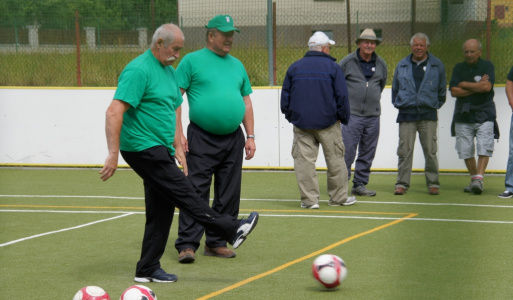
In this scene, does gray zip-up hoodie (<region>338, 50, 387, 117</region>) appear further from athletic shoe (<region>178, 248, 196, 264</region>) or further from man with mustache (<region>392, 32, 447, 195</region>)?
athletic shoe (<region>178, 248, 196, 264</region>)

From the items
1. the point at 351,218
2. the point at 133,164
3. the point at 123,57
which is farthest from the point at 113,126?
the point at 123,57

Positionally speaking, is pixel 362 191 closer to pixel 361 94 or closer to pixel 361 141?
pixel 361 141

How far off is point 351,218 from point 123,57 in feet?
15.2

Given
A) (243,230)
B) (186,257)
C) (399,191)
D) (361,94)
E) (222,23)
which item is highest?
(222,23)

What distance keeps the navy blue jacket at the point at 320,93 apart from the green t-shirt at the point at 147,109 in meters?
3.69

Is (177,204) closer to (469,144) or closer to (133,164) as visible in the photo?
(133,164)

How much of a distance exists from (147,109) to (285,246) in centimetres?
220

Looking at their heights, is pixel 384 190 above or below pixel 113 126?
below

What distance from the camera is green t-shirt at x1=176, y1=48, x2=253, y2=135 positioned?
633 cm

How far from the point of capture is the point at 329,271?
5.18 meters

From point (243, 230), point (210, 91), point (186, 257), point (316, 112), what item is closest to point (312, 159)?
point (316, 112)

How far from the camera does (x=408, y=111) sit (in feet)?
33.3

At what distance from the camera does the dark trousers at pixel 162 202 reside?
5266 millimetres

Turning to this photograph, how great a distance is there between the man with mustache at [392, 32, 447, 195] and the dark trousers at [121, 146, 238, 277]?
4991mm
